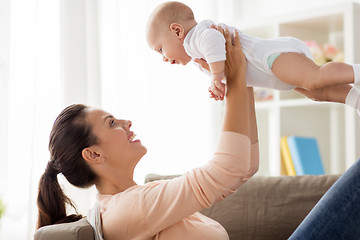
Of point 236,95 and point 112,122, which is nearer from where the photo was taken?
point 236,95

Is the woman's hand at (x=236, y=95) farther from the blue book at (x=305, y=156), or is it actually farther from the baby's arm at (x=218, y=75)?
the blue book at (x=305, y=156)

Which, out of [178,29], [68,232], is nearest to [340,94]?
[178,29]

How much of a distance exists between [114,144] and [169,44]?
347 millimetres

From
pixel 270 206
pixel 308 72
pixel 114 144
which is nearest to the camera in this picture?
pixel 308 72

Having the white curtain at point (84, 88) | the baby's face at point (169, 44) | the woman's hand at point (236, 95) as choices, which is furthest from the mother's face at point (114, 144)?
the white curtain at point (84, 88)

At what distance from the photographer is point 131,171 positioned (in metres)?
1.68

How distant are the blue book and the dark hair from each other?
1.79 metres

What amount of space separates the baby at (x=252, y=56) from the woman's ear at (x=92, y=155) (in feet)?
1.20

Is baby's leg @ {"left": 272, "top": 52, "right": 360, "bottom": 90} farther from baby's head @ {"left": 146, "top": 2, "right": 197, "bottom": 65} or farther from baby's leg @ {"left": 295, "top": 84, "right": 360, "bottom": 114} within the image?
baby's head @ {"left": 146, "top": 2, "right": 197, "bottom": 65}

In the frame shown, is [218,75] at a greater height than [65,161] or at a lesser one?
greater

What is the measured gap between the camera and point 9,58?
2.77m

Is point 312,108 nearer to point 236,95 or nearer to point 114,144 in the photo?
point 114,144

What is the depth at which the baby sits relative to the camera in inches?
57.3

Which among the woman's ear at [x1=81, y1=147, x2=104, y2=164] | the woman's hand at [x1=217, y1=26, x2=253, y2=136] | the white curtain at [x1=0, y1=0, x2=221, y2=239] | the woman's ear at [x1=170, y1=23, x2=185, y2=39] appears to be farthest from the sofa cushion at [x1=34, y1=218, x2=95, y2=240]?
the white curtain at [x1=0, y1=0, x2=221, y2=239]
